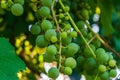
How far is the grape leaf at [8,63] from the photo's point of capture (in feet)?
3.12

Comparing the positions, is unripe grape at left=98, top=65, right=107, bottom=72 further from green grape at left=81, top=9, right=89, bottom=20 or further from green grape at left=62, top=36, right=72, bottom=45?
green grape at left=81, top=9, right=89, bottom=20

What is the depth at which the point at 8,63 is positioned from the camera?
0.98m

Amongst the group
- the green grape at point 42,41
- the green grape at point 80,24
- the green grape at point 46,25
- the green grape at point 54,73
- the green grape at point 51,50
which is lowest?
the green grape at point 54,73

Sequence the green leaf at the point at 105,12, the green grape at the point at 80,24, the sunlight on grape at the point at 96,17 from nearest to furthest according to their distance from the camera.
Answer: the green grape at the point at 80,24 < the green leaf at the point at 105,12 < the sunlight on grape at the point at 96,17

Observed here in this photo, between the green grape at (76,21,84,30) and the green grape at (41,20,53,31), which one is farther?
the green grape at (76,21,84,30)

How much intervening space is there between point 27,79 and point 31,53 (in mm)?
256

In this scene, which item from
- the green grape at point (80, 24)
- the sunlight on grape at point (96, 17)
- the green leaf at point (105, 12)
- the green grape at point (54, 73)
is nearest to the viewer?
the green grape at point (54, 73)

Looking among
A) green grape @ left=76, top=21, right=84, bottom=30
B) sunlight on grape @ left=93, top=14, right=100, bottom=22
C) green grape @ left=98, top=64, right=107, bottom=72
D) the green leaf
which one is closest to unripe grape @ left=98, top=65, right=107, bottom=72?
green grape @ left=98, top=64, right=107, bottom=72

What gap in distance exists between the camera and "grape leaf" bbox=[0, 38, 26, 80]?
3.12ft

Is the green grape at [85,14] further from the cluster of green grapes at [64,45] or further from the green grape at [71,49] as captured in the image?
the green grape at [71,49]

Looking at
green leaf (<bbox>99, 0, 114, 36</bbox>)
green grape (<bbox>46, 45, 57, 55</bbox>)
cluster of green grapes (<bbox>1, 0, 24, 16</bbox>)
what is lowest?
green grape (<bbox>46, 45, 57, 55</bbox>)

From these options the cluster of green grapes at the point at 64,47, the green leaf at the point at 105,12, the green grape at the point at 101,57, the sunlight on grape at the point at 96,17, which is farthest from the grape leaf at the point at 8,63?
the sunlight on grape at the point at 96,17

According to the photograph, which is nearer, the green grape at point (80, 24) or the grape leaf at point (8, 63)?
the grape leaf at point (8, 63)

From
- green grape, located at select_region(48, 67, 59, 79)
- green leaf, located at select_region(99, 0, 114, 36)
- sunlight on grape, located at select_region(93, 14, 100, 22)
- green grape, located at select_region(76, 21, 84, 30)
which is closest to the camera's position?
green grape, located at select_region(48, 67, 59, 79)
